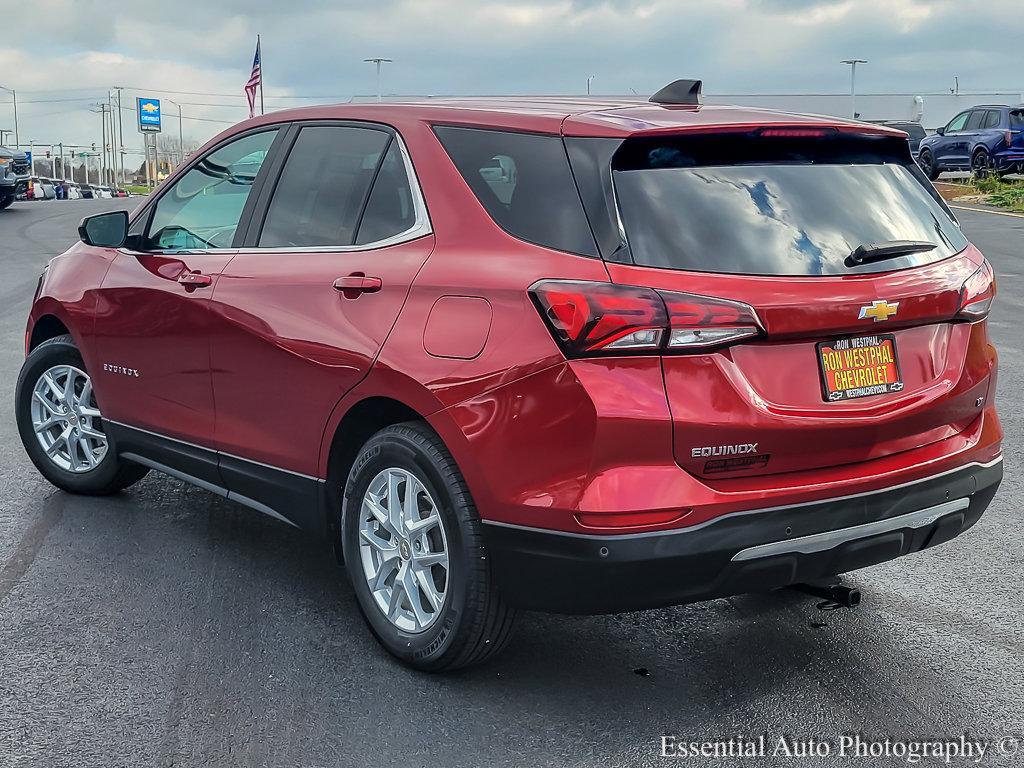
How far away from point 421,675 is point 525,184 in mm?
1586

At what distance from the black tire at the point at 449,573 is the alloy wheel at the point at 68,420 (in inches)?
94.5

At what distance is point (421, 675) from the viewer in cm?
402

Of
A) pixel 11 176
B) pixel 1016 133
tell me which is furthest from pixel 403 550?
pixel 1016 133

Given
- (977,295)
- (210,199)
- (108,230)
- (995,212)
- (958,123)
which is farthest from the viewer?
(958,123)

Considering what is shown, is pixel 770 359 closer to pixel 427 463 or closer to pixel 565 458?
pixel 565 458

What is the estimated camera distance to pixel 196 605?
4629 millimetres

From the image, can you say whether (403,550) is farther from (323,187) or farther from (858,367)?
(858,367)

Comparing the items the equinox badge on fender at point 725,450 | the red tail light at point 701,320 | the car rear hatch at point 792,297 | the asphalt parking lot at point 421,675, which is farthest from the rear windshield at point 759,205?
the asphalt parking lot at point 421,675

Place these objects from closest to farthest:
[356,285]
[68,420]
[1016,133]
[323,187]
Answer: [356,285] → [323,187] → [68,420] → [1016,133]

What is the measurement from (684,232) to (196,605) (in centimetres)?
235

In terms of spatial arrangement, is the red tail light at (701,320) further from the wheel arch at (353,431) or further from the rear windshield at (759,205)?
the wheel arch at (353,431)

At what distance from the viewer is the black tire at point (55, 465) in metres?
5.96

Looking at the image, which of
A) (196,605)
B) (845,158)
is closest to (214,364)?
(196,605)

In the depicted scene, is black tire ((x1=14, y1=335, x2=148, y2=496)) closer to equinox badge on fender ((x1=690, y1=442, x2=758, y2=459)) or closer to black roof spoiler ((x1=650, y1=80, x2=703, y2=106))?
black roof spoiler ((x1=650, y1=80, x2=703, y2=106))
